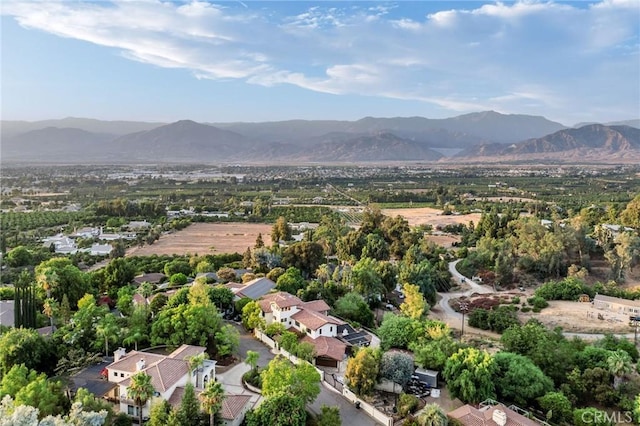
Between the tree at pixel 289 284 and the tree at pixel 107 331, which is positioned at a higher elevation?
the tree at pixel 107 331

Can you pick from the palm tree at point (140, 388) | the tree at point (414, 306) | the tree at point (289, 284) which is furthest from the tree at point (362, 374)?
the tree at point (289, 284)

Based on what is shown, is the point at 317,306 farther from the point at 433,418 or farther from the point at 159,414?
the point at 159,414

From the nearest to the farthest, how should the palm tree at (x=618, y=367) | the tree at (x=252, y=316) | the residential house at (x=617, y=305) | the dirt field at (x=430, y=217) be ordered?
the palm tree at (x=618, y=367) → the tree at (x=252, y=316) → the residential house at (x=617, y=305) → the dirt field at (x=430, y=217)

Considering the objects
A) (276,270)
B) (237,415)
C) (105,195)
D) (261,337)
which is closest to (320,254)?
(276,270)

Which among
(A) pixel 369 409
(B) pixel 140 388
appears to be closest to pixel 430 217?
(A) pixel 369 409

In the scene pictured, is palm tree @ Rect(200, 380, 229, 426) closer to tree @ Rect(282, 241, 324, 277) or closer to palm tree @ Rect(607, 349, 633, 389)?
palm tree @ Rect(607, 349, 633, 389)

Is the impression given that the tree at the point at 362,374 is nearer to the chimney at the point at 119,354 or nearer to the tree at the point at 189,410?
the tree at the point at 189,410

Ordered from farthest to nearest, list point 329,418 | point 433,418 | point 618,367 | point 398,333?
1. point 398,333
2. point 618,367
3. point 329,418
4. point 433,418

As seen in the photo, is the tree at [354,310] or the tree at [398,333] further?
the tree at [354,310]
